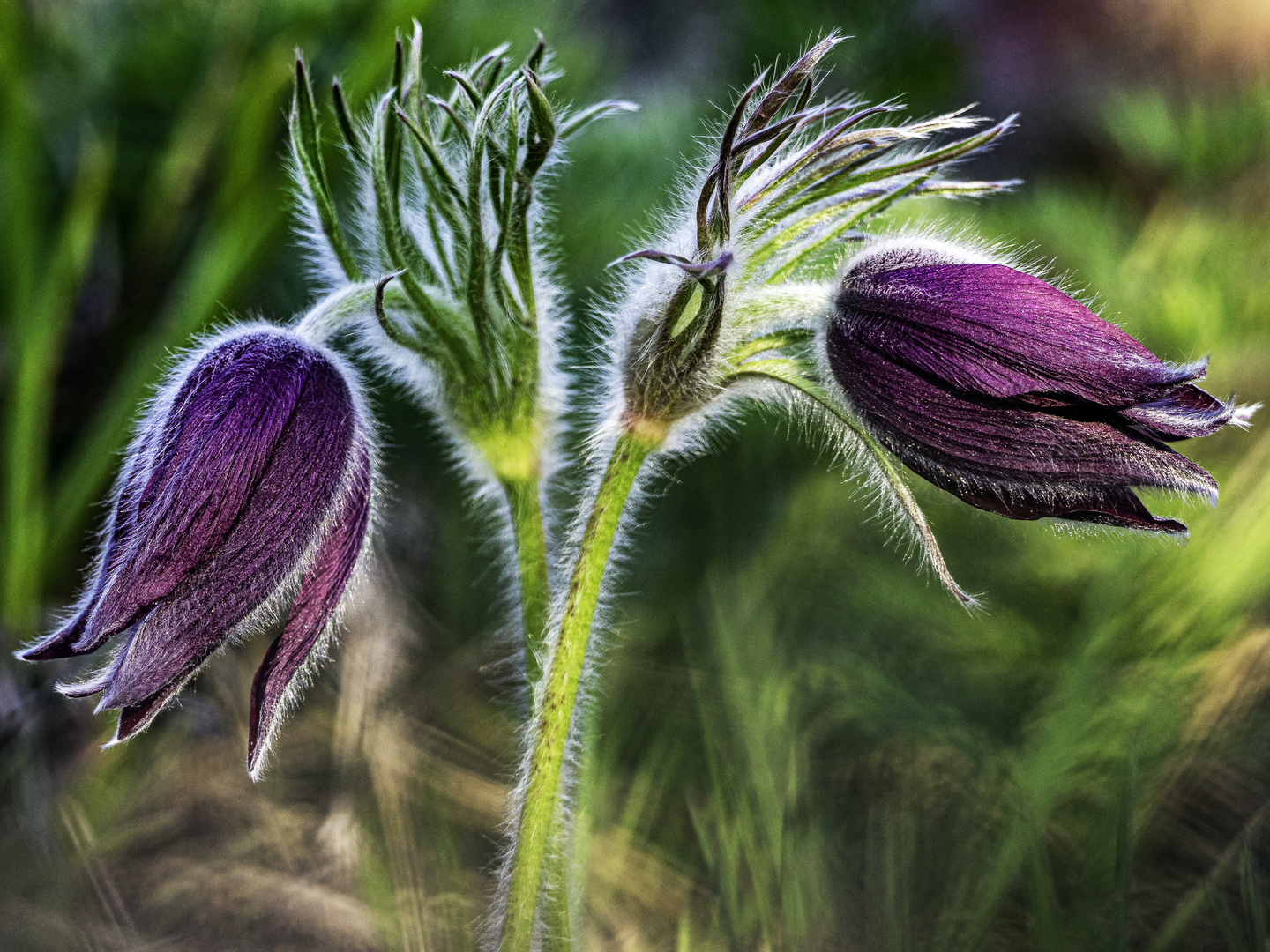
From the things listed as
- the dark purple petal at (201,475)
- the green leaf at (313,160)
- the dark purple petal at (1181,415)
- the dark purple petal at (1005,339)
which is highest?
the green leaf at (313,160)

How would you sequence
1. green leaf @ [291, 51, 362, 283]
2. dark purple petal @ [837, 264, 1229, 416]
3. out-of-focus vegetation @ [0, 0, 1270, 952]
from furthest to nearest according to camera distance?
out-of-focus vegetation @ [0, 0, 1270, 952], green leaf @ [291, 51, 362, 283], dark purple petal @ [837, 264, 1229, 416]

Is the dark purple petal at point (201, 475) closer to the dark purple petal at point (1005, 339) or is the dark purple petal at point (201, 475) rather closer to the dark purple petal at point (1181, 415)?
the dark purple petal at point (1005, 339)

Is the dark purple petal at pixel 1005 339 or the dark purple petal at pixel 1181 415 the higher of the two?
the dark purple petal at pixel 1005 339

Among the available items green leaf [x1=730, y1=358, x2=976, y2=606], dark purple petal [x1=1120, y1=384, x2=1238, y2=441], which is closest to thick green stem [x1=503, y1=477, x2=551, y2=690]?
green leaf [x1=730, y1=358, x2=976, y2=606]

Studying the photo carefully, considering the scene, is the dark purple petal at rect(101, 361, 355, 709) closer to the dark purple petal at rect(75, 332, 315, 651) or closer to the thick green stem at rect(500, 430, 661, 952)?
the dark purple petal at rect(75, 332, 315, 651)

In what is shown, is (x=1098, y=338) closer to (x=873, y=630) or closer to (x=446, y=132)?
(x=446, y=132)

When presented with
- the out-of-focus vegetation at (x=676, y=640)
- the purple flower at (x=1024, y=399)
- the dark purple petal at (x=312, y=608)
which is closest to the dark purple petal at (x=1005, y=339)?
the purple flower at (x=1024, y=399)
